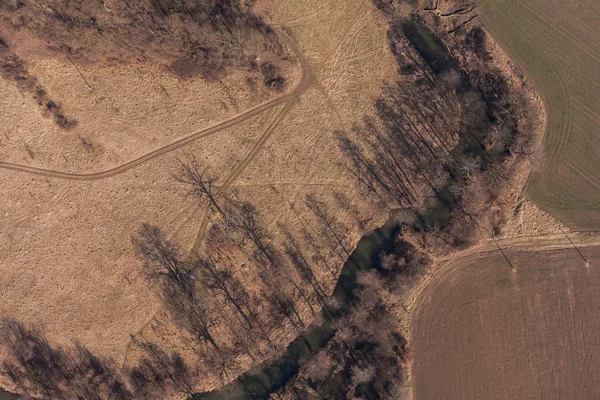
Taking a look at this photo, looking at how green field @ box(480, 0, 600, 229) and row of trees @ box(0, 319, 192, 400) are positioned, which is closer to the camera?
green field @ box(480, 0, 600, 229)

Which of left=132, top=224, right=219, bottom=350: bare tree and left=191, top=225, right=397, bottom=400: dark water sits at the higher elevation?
left=132, top=224, right=219, bottom=350: bare tree

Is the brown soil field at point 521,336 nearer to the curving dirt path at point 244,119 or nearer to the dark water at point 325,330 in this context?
the dark water at point 325,330

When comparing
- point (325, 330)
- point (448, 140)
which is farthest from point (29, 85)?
point (448, 140)

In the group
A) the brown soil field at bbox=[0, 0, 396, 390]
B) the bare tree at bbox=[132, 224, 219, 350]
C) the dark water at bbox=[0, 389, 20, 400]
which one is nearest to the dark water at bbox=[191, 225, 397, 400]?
the brown soil field at bbox=[0, 0, 396, 390]

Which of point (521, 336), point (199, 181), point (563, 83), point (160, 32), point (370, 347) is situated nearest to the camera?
point (160, 32)

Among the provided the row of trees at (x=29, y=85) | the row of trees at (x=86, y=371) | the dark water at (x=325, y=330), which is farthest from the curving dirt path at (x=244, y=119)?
the row of trees at (x=86, y=371)

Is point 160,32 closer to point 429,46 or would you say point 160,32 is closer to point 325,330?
point 429,46

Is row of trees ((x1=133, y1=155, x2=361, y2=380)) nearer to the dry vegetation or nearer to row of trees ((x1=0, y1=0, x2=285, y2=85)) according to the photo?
the dry vegetation
